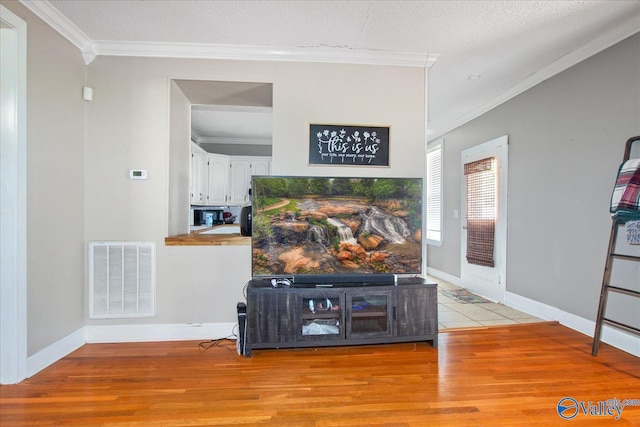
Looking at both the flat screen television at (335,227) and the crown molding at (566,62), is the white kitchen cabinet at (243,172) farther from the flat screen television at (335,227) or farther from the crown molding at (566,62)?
the crown molding at (566,62)

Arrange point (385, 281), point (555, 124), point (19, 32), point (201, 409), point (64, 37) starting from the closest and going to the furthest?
1. point (201, 409)
2. point (19, 32)
3. point (64, 37)
4. point (385, 281)
5. point (555, 124)

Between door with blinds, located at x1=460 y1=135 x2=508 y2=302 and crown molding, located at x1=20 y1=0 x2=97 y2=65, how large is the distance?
4515 millimetres

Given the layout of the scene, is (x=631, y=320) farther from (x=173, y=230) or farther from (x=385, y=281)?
(x=173, y=230)

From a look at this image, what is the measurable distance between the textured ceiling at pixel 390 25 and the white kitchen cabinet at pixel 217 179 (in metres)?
3.13

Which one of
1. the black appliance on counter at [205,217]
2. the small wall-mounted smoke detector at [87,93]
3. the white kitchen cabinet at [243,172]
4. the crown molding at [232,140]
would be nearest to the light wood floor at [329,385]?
the small wall-mounted smoke detector at [87,93]

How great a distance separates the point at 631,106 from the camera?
2.46 metres

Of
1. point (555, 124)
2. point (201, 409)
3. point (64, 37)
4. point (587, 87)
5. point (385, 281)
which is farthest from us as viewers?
point (555, 124)

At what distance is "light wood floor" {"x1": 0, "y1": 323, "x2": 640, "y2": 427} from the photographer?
170 cm

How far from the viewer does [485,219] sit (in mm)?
4078

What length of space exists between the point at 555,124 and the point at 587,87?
0.41 metres

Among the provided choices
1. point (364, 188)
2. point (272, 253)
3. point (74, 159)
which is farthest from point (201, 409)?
point (74, 159)

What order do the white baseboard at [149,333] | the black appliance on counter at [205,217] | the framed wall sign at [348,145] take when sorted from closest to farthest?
the white baseboard at [149,333]
the framed wall sign at [348,145]
the black appliance on counter at [205,217]

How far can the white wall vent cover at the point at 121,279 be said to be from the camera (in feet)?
8.66

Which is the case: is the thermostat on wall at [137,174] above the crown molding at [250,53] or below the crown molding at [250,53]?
below
